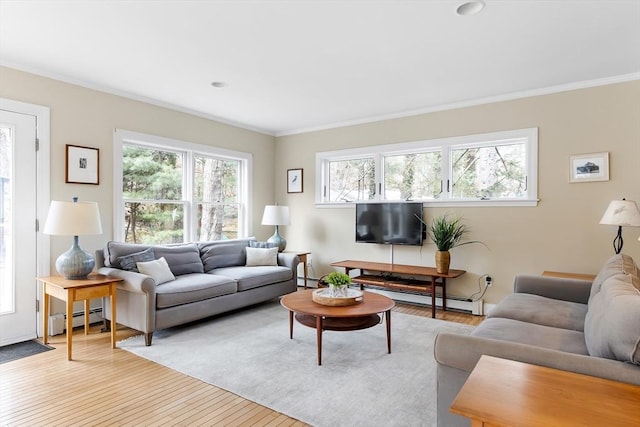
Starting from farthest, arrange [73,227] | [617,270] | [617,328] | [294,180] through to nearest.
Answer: [294,180] → [73,227] → [617,270] → [617,328]

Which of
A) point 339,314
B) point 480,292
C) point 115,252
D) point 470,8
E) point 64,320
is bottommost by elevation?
point 64,320

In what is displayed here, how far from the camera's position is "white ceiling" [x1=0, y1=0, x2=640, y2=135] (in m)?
2.42

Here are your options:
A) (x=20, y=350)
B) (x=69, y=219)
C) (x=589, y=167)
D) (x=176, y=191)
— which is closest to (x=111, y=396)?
(x=20, y=350)

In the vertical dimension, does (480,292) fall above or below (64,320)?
above

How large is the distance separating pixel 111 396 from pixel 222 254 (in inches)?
96.6

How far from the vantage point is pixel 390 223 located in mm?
4883

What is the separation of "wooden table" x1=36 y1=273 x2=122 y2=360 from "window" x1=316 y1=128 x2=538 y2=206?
330 cm

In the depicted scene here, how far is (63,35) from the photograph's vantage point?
2.77 meters

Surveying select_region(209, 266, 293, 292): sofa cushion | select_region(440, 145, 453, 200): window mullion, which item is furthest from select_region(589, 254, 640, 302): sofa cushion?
select_region(209, 266, 293, 292): sofa cushion

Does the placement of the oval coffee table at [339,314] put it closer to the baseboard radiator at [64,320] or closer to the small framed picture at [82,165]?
the baseboard radiator at [64,320]

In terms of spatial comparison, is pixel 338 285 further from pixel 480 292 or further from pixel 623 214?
pixel 623 214

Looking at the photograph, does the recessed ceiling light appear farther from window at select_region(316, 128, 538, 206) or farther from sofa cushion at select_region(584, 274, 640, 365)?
window at select_region(316, 128, 538, 206)

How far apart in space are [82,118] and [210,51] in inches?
69.8

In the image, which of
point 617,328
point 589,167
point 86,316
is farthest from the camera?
→ point 589,167
